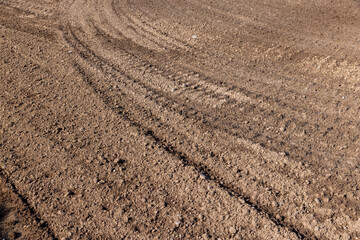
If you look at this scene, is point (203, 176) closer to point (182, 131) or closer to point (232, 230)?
point (232, 230)

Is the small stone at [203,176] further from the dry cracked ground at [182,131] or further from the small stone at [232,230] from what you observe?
the small stone at [232,230]

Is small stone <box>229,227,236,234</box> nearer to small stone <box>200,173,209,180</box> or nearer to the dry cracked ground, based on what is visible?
the dry cracked ground

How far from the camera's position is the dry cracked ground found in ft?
12.1

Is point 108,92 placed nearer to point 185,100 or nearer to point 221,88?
point 185,100

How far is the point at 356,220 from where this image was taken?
3.59 meters

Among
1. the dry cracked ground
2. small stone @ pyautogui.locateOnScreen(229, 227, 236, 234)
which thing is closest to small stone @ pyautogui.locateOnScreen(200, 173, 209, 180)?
the dry cracked ground

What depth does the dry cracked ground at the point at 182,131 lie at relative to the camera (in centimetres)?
369

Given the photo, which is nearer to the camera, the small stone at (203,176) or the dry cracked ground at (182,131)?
the dry cracked ground at (182,131)

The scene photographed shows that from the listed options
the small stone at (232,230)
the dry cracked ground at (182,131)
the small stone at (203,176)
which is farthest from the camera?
the small stone at (203,176)

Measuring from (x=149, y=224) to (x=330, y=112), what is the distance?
3.22 meters

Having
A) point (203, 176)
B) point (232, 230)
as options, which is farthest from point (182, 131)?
point (232, 230)

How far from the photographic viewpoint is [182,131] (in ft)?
16.1

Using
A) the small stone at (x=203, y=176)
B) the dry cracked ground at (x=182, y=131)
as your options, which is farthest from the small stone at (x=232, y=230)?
the small stone at (x=203, y=176)

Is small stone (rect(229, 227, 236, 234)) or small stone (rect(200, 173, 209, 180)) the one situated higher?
small stone (rect(200, 173, 209, 180))
